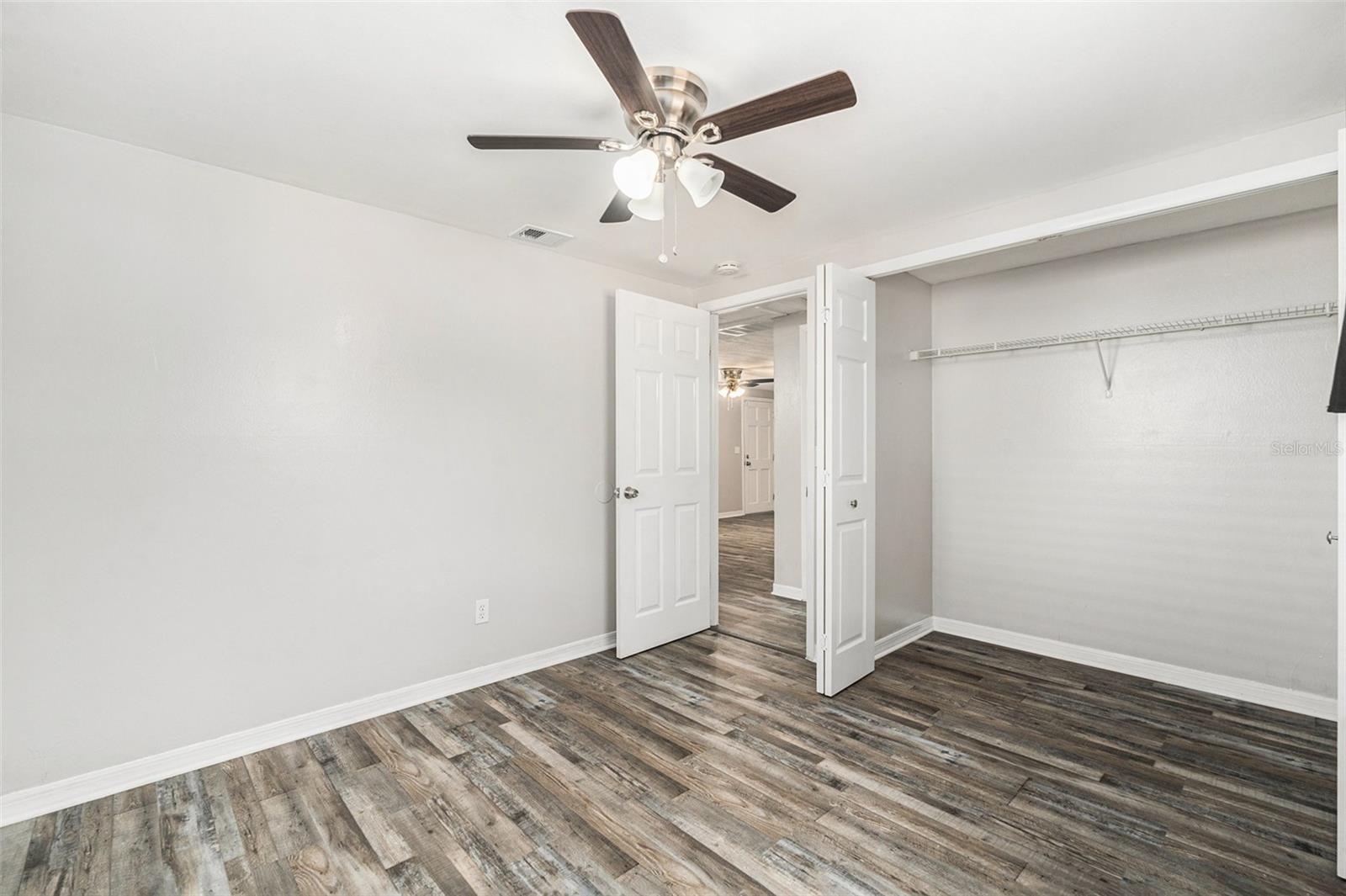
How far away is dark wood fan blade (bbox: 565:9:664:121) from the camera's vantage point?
134cm

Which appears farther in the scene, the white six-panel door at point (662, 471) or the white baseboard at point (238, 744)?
the white six-panel door at point (662, 471)

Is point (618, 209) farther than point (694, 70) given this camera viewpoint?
Yes

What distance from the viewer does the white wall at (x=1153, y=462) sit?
294 cm

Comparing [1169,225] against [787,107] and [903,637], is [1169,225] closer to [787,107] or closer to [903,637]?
[787,107]

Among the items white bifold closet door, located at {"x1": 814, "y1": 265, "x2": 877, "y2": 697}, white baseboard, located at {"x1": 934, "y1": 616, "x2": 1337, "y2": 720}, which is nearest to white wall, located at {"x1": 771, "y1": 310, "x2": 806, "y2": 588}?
white baseboard, located at {"x1": 934, "y1": 616, "x2": 1337, "y2": 720}

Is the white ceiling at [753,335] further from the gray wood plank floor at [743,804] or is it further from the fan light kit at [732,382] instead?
the gray wood plank floor at [743,804]

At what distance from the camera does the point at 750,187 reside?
2.20 metres

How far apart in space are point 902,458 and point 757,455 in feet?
23.8

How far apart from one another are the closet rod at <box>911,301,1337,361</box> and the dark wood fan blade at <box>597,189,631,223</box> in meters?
2.50

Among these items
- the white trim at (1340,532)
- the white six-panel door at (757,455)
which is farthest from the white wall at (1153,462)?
the white six-panel door at (757,455)

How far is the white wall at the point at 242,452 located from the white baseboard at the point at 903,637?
6.52ft

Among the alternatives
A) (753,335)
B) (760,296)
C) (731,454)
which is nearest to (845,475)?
(760,296)

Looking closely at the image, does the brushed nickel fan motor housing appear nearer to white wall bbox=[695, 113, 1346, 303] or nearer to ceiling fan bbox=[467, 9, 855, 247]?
ceiling fan bbox=[467, 9, 855, 247]

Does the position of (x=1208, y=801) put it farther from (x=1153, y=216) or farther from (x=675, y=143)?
(x=675, y=143)
